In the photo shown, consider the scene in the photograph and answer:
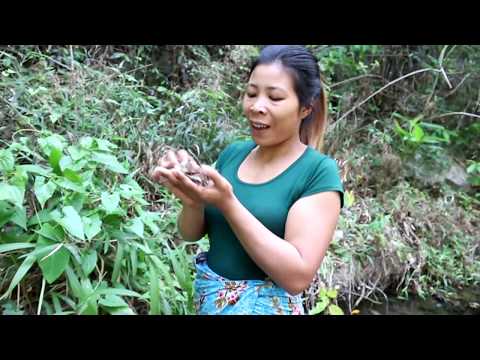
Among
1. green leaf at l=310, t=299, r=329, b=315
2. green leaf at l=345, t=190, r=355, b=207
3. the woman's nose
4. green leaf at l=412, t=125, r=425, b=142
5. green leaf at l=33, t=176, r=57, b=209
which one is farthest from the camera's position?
green leaf at l=412, t=125, r=425, b=142

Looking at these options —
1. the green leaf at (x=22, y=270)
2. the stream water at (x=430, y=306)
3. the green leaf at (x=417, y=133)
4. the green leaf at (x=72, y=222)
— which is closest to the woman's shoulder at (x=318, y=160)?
the green leaf at (x=72, y=222)

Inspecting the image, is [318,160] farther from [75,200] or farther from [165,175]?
[75,200]

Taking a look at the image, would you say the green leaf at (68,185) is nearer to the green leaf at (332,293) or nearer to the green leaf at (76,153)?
the green leaf at (76,153)

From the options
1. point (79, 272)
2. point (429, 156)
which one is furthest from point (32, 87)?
point (429, 156)

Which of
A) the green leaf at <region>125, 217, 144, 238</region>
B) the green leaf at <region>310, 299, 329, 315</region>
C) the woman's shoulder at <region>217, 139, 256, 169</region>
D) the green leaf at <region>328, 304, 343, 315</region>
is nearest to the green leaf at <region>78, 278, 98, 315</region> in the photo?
the green leaf at <region>125, 217, 144, 238</region>

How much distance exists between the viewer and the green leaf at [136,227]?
170cm

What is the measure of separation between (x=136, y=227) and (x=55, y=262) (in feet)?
0.96

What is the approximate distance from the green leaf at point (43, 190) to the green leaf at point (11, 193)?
0.19 ft

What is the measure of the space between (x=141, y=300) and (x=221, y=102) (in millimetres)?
1755

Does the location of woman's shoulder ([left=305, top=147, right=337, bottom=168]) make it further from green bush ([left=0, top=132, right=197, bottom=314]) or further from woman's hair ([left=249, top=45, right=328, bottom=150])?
green bush ([left=0, top=132, right=197, bottom=314])

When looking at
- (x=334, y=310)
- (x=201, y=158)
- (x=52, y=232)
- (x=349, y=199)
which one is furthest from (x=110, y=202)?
(x=349, y=199)

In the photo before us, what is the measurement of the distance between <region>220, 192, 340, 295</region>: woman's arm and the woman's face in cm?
16

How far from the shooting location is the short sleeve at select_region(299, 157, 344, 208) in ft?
3.14

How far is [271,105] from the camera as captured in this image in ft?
3.30
